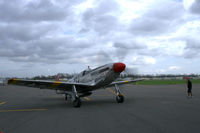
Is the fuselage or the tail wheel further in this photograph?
the fuselage

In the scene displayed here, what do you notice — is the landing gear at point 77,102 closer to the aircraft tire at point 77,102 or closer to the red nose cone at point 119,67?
the aircraft tire at point 77,102

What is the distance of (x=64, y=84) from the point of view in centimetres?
1072

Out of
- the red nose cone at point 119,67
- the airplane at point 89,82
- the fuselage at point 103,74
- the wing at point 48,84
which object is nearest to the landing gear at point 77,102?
the airplane at point 89,82

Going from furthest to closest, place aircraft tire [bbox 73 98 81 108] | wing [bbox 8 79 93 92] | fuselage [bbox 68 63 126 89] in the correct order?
fuselage [bbox 68 63 126 89] < aircraft tire [bbox 73 98 81 108] < wing [bbox 8 79 93 92]

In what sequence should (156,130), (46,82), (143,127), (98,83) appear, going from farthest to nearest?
1. (98,83)
2. (46,82)
3. (143,127)
4. (156,130)

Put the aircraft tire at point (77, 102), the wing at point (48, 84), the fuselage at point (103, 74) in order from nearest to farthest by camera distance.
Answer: the wing at point (48, 84)
the aircraft tire at point (77, 102)
the fuselage at point (103, 74)

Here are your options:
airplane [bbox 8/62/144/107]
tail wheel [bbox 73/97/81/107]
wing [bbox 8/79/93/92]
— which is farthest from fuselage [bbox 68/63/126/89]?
tail wheel [bbox 73/97/81/107]

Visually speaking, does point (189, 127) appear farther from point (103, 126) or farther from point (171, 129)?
point (103, 126)

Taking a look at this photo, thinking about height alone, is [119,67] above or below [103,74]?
above

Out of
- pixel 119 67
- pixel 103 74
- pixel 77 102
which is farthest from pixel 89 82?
pixel 119 67

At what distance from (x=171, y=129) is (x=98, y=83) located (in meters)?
6.46

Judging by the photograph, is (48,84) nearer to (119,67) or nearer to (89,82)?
(89,82)

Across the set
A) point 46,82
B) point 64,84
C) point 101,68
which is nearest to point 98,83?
point 101,68

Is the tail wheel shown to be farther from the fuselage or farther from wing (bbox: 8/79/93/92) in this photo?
the fuselage
